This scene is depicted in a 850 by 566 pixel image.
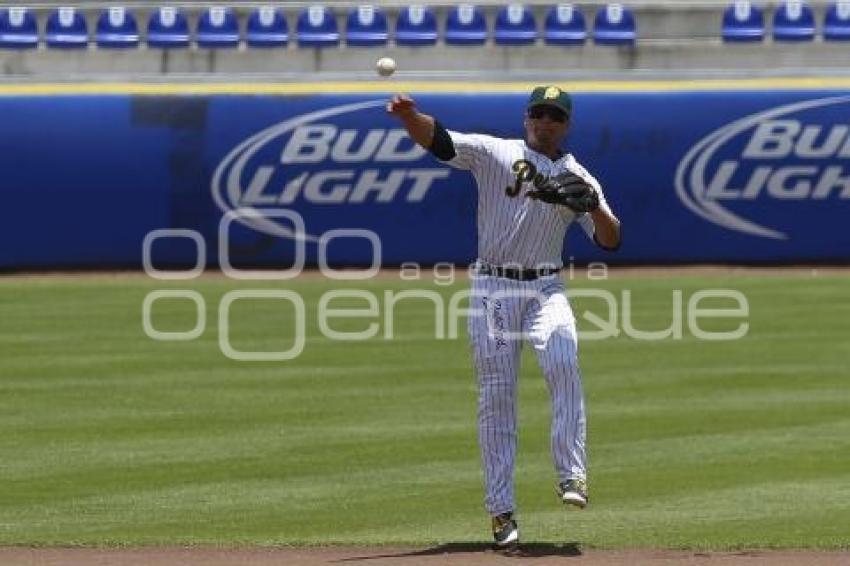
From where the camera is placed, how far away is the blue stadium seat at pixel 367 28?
32844 millimetres

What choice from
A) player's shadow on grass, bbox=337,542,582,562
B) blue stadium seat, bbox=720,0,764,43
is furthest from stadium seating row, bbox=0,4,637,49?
player's shadow on grass, bbox=337,542,582,562

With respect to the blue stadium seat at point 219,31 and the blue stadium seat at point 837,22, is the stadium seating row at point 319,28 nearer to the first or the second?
the blue stadium seat at point 219,31

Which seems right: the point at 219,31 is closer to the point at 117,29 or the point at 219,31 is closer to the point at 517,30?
the point at 117,29

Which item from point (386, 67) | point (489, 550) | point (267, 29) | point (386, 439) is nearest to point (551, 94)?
point (386, 67)

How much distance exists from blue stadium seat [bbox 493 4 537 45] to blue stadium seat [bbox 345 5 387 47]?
194 centimetres

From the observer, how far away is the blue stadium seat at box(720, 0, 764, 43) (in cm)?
3256

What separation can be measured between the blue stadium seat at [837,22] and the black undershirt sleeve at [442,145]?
2424cm

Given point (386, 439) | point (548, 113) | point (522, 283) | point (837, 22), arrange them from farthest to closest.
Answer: point (837, 22), point (386, 439), point (522, 283), point (548, 113)

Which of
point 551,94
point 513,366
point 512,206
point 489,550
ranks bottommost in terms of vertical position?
point 489,550

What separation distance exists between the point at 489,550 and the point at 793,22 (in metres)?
25.0

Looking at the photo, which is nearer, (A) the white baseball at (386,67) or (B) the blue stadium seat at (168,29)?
(A) the white baseball at (386,67)

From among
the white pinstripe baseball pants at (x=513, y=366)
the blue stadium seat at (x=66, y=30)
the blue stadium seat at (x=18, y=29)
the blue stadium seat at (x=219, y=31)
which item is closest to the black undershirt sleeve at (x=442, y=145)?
the white pinstripe baseball pants at (x=513, y=366)

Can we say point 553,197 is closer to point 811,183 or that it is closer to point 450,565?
point 450,565

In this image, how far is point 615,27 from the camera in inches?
1294
